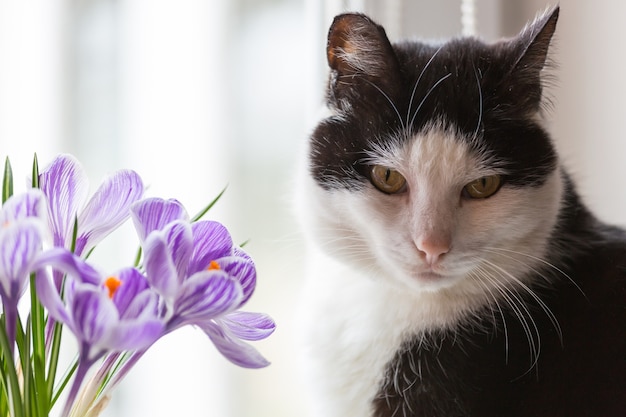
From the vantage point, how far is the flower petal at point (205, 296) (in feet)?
1.85

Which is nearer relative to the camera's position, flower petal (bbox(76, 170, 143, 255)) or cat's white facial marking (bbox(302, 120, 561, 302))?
flower petal (bbox(76, 170, 143, 255))

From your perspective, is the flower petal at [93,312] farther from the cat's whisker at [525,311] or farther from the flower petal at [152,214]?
the cat's whisker at [525,311]

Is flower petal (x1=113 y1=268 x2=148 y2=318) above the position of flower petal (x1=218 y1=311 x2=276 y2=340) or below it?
above

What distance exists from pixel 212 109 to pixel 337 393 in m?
0.53

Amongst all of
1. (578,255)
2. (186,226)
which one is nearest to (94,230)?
(186,226)

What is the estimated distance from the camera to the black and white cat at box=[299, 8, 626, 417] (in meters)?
0.92

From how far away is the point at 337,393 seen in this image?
1015mm

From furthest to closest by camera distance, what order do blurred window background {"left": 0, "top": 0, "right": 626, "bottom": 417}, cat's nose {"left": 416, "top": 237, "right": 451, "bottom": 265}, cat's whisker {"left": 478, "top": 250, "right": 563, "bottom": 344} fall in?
blurred window background {"left": 0, "top": 0, "right": 626, "bottom": 417} < cat's whisker {"left": 478, "top": 250, "right": 563, "bottom": 344} < cat's nose {"left": 416, "top": 237, "right": 451, "bottom": 265}

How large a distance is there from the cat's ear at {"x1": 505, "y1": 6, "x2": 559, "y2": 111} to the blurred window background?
0.34 metres

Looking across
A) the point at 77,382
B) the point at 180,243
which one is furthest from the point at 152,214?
the point at 77,382

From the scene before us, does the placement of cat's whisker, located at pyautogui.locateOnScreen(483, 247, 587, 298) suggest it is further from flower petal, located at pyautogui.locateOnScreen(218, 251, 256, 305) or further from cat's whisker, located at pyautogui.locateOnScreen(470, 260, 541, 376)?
flower petal, located at pyautogui.locateOnScreen(218, 251, 256, 305)

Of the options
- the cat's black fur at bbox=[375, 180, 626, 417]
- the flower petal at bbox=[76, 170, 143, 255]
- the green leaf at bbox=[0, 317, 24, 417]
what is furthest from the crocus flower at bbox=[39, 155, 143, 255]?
the cat's black fur at bbox=[375, 180, 626, 417]

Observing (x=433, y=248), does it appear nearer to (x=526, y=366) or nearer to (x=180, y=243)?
(x=526, y=366)

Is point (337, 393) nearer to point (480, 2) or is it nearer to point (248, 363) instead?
point (248, 363)
